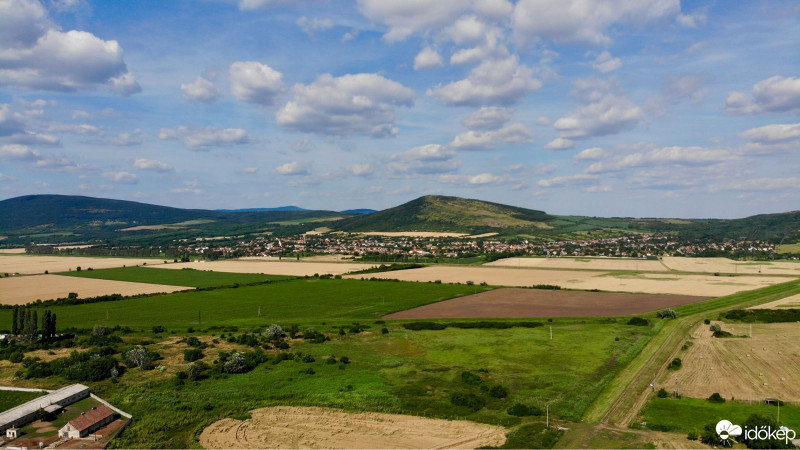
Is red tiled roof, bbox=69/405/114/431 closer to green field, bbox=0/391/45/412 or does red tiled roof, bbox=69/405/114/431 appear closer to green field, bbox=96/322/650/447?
green field, bbox=96/322/650/447

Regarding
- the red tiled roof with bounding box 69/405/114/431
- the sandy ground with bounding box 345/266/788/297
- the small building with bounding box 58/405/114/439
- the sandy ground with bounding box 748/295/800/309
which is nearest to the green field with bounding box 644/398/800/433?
the small building with bounding box 58/405/114/439

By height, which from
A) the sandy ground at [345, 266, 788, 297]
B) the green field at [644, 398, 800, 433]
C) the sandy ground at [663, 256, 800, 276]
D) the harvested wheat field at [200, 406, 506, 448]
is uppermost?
the sandy ground at [663, 256, 800, 276]

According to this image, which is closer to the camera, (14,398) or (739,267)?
(14,398)

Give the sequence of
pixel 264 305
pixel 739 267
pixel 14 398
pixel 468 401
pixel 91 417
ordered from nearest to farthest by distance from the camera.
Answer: pixel 91 417 < pixel 468 401 < pixel 14 398 < pixel 264 305 < pixel 739 267

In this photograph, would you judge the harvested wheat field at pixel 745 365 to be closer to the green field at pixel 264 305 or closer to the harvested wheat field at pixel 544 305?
the harvested wheat field at pixel 544 305

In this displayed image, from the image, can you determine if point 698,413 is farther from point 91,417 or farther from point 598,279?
point 598,279

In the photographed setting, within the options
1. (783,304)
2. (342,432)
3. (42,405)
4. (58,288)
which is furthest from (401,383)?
(58,288)
